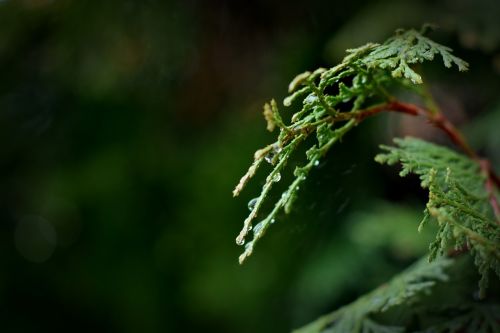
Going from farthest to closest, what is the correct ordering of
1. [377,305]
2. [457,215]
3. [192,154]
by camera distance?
[192,154], [377,305], [457,215]

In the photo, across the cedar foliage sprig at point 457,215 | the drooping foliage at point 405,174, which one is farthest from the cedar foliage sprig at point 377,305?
the cedar foliage sprig at point 457,215

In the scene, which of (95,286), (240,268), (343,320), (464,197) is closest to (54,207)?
(95,286)

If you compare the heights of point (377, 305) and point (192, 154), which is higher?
point (192, 154)

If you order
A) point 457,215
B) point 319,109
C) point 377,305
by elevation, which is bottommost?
point 377,305

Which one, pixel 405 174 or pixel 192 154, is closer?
pixel 405 174

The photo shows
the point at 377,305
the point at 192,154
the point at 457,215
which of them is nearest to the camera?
the point at 457,215

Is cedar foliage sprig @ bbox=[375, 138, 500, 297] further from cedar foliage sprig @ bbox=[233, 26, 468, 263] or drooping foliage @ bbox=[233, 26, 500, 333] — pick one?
cedar foliage sprig @ bbox=[233, 26, 468, 263]

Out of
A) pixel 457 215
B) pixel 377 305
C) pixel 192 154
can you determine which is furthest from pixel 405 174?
pixel 192 154

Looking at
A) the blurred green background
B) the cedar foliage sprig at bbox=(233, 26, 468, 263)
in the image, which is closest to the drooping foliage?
the cedar foliage sprig at bbox=(233, 26, 468, 263)

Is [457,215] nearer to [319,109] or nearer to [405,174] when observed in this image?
[405,174]
